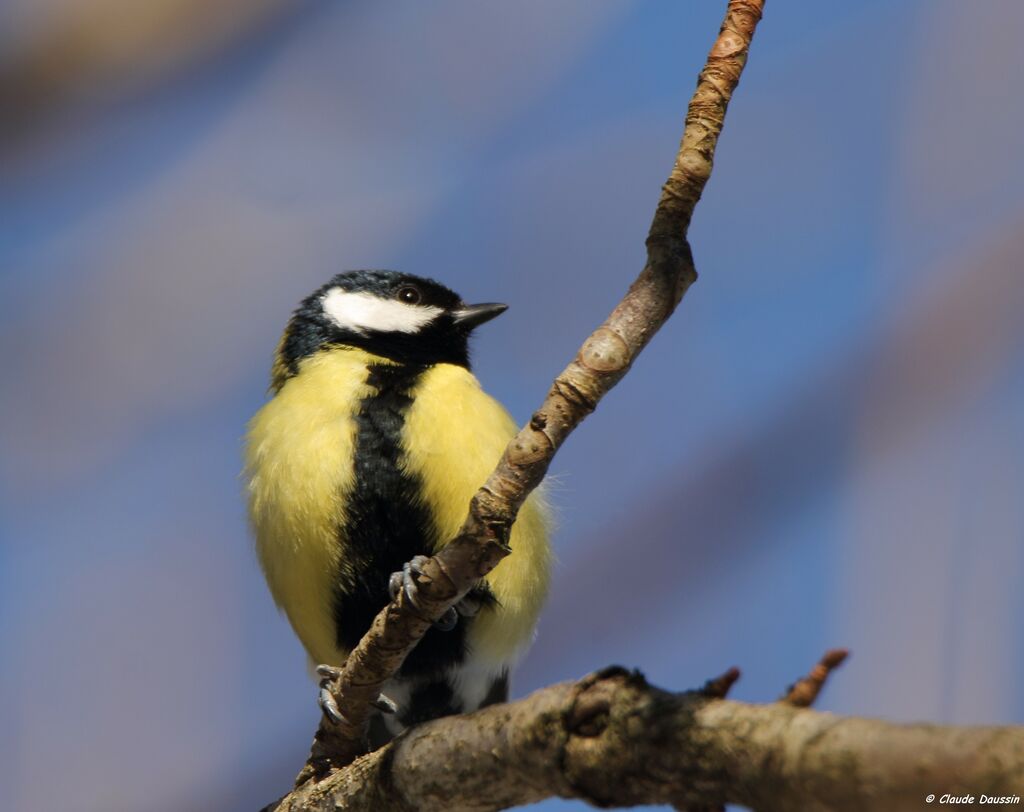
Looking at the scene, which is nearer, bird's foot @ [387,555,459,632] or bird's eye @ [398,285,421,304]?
bird's foot @ [387,555,459,632]

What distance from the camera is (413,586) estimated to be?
7.85 feet

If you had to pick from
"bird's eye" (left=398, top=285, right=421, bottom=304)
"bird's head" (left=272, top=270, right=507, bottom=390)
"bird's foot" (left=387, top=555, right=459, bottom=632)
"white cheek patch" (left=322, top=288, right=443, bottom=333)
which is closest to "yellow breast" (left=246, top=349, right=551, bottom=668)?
"bird's foot" (left=387, top=555, right=459, bottom=632)

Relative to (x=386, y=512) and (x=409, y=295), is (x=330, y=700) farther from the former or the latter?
(x=409, y=295)

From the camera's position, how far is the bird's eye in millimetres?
4355

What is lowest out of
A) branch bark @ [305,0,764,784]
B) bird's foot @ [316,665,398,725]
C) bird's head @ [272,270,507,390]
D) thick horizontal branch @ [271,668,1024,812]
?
thick horizontal branch @ [271,668,1024,812]

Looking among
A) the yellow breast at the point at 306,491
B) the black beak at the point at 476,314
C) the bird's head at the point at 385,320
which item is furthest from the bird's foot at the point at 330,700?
the black beak at the point at 476,314

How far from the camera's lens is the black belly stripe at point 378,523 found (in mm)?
3369

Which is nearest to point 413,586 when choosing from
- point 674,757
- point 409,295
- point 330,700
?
point 330,700

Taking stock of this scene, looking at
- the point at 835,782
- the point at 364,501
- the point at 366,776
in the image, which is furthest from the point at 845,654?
the point at 364,501

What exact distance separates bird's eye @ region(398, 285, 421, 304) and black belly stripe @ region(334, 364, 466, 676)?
2.86ft

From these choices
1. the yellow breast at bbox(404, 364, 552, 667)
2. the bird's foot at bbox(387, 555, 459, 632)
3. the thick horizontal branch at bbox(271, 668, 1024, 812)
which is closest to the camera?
the thick horizontal branch at bbox(271, 668, 1024, 812)

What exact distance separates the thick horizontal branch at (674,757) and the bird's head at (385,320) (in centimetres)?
173

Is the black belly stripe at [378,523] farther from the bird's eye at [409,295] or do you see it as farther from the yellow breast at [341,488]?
the bird's eye at [409,295]

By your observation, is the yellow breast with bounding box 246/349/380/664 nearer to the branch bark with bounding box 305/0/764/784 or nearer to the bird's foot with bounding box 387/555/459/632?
the bird's foot with bounding box 387/555/459/632
